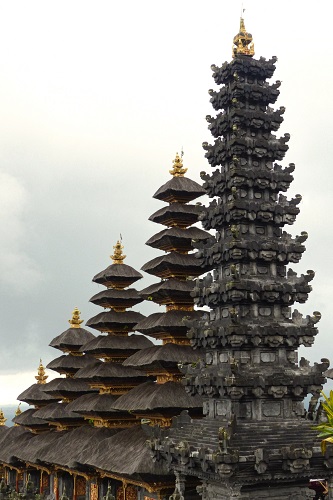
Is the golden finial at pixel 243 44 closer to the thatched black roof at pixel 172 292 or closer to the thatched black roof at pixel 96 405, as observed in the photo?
the thatched black roof at pixel 172 292

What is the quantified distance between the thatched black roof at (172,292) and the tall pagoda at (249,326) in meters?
6.74

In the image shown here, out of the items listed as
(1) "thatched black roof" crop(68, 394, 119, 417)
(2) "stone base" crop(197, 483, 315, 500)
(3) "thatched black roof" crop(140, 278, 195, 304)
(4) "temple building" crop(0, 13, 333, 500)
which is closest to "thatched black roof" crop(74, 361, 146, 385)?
(1) "thatched black roof" crop(68, 394, 119, 417)

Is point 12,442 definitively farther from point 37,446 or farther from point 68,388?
point 68,388

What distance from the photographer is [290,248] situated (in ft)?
81.5

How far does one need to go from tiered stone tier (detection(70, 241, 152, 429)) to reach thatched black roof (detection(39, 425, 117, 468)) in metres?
0.75

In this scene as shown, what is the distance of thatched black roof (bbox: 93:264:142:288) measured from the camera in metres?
41.5

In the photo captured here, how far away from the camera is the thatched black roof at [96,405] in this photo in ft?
119

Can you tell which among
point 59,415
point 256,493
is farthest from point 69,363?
point 256,493

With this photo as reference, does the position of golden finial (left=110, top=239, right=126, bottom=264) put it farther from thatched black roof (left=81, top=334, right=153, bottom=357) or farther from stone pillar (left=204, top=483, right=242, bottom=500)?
stone pillar (left=204, top=483, right=242, bottom=500)

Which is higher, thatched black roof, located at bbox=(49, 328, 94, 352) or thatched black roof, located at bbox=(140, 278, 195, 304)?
thatched black roof, located at bbox=(140, 278, 195, 304)

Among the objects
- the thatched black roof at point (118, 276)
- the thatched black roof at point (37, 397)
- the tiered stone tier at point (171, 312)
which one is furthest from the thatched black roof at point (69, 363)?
the tiered stone tier at point (171, 312)

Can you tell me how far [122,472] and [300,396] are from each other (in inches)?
361

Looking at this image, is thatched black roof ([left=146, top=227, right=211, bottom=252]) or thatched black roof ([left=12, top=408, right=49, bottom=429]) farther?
thatched black roof ([left=12, top=408, right=49, bottom=429])

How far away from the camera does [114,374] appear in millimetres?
37406
